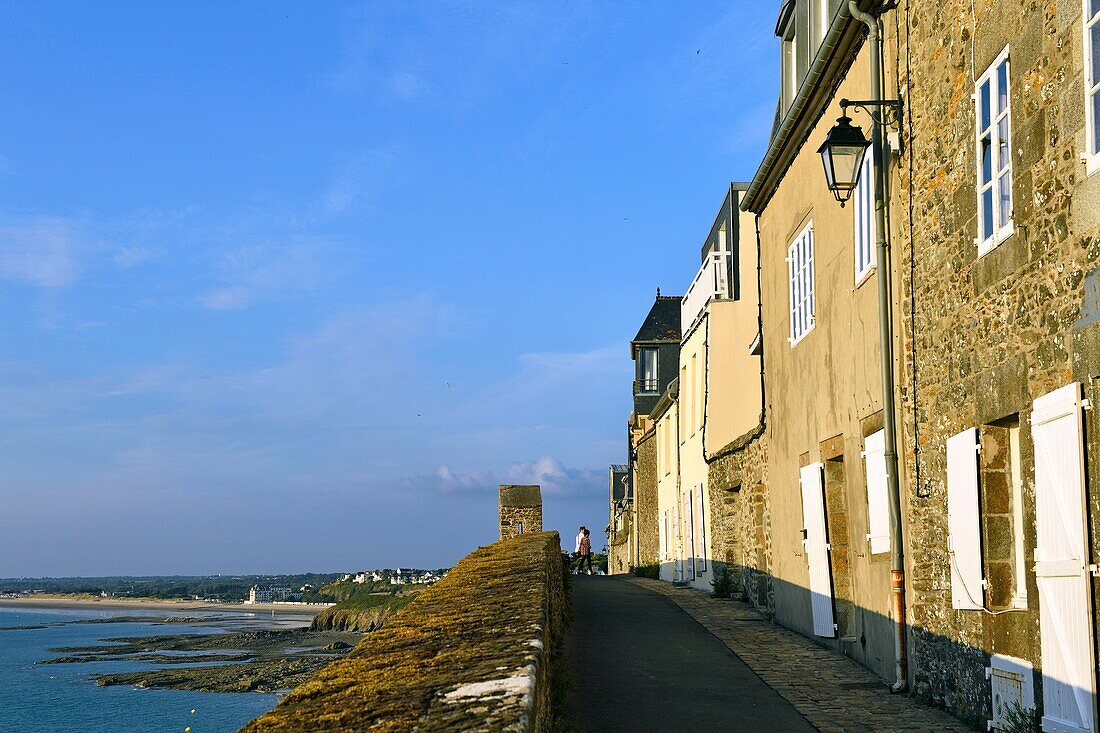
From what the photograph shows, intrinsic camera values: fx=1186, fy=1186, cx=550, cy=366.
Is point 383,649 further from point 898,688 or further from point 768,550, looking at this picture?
point 768,550

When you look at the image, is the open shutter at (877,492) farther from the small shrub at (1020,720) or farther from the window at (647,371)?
the window at (647,371)

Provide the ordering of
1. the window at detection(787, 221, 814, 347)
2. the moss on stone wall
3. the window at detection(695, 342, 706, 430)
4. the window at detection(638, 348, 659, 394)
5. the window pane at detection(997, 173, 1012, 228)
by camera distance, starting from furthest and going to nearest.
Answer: the window at detection(638, 348, 659, 394) < the window at detection(695, 342, 706, 430) < the window at detection(787, 221, 814, 347) < the window pane at detection(997, 173, 1012, 228) < the moss on stone wall

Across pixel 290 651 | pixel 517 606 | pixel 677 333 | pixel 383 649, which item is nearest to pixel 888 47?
pixel 517 606

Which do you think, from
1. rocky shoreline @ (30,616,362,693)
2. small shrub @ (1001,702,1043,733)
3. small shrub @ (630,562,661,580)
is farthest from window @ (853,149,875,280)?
rocky shoreline @ (30,616,362,693)

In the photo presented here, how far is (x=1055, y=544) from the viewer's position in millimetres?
6738

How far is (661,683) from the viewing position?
10.3m

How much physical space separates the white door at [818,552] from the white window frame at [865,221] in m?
2.46

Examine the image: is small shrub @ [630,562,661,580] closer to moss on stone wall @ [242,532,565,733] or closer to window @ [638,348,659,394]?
window @ [638,348,659,394]

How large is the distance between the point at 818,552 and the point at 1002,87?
6.01 meters

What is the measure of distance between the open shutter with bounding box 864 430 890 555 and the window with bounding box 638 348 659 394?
79.4ft

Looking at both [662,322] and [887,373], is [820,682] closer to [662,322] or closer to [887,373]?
[887,373]

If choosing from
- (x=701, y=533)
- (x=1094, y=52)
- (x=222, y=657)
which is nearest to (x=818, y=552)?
(x=1094, y=52)

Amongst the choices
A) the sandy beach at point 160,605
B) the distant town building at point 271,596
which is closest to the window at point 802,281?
the sandy beach at point 160,605

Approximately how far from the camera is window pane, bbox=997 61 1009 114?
7565 mm
